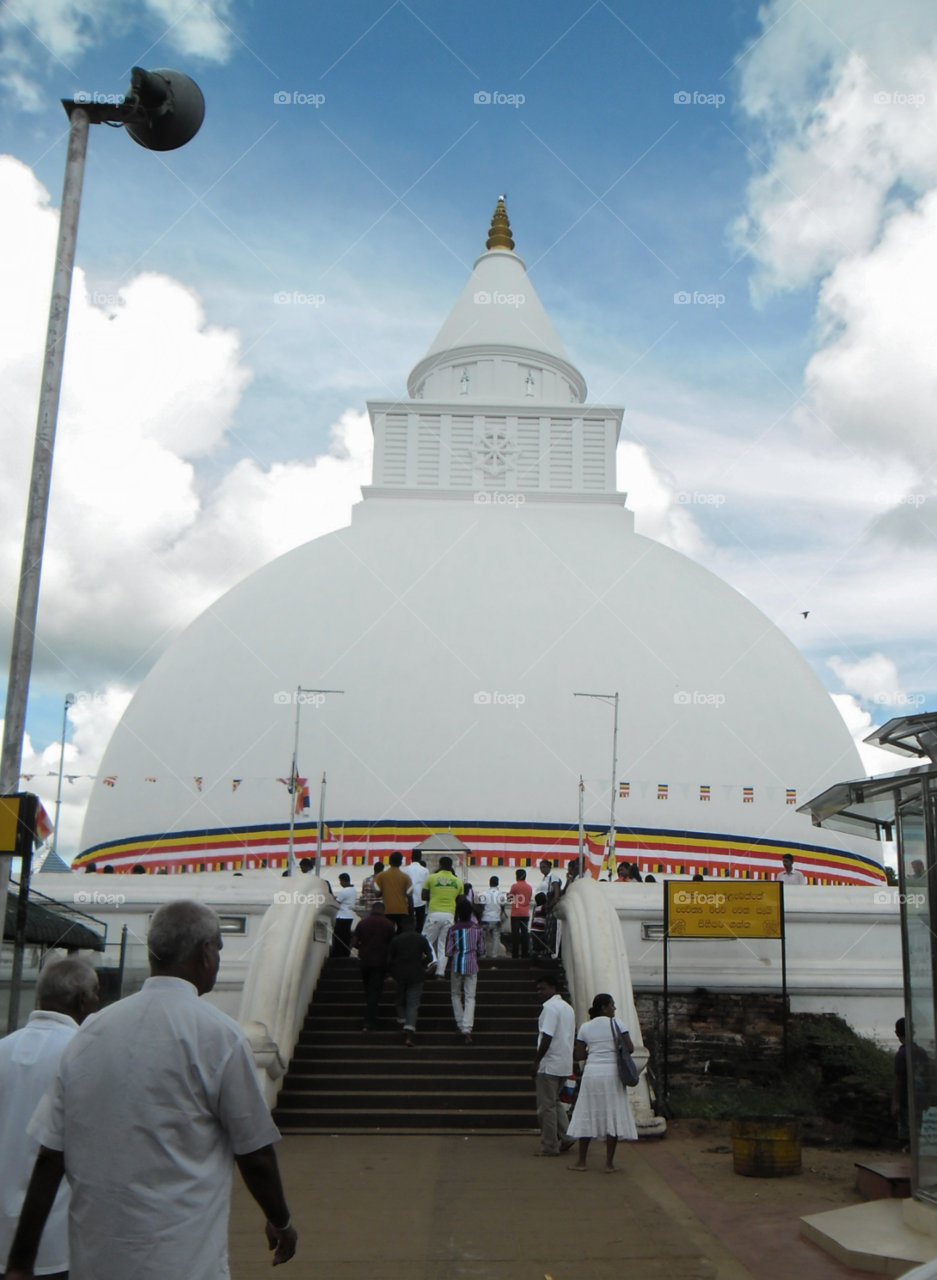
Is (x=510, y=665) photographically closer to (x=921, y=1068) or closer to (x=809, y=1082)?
(x=809, y=1082)

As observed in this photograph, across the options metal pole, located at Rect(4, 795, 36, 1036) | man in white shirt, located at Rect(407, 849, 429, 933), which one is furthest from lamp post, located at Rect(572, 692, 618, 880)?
metal pole, located at Rect(4, 795, 36, 1036)

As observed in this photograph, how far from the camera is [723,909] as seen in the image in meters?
12.8

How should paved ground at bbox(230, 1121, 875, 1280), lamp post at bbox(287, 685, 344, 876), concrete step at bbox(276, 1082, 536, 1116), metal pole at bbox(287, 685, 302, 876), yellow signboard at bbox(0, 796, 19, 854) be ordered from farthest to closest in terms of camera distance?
lamp post at bbox(287, 685, 344, 876), metal pole at bbox(287, 685, 302, 876), concrete step at bbox(276, 1082, 536, 1116), yellow signboard at bbox(0, 796, 19, 854), paved ground at bbox(230, 1121, 875, 1280)

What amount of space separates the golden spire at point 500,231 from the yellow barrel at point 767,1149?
29.4 metres

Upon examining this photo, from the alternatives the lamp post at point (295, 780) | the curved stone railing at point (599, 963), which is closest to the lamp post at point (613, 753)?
the lamp post at point (295, 780)

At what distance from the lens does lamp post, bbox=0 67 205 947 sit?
7379mm

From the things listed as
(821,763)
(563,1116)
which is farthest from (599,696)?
(563,1116)

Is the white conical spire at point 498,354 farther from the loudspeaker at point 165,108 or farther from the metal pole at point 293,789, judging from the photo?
the loudspeaker at point 165,108

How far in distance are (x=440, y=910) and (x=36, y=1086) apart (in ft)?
32.3

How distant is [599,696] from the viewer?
2323 cm

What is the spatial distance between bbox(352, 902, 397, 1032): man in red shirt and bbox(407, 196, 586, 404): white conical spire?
2020 cm

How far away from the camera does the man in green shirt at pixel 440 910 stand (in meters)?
13.7

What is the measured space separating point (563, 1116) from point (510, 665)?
1449 cm

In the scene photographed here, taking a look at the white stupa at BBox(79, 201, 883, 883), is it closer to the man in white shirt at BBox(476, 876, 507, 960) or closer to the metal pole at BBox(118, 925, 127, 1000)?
the man in white shirt at BBox(476, 876, 507, 960)
